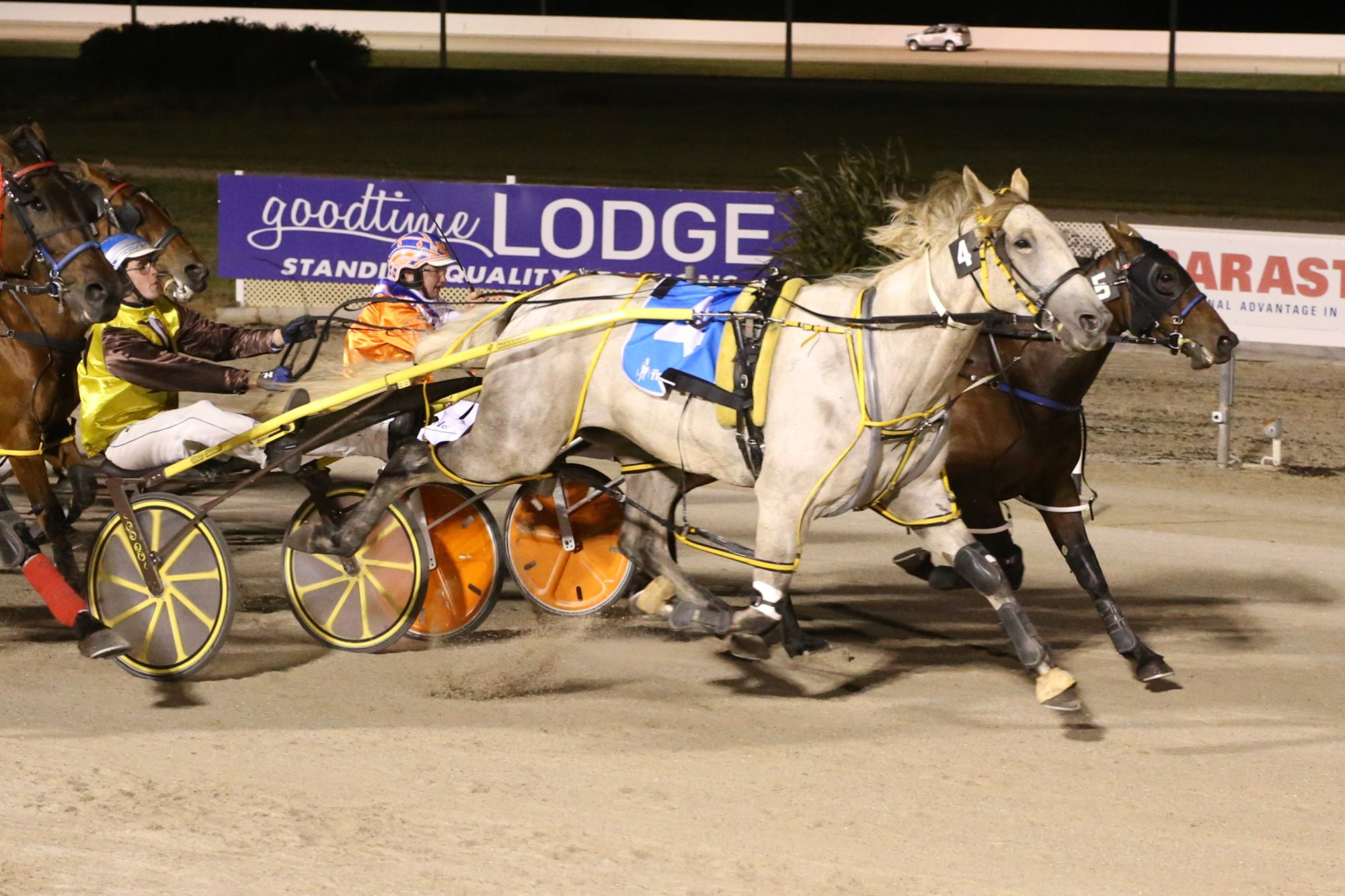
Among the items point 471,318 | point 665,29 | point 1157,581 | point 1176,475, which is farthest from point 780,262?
point 665,29

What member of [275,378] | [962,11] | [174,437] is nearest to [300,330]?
[275,378]

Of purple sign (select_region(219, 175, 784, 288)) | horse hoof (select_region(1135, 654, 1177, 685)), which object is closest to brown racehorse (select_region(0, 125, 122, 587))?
horse hoof (select_region(1135, 654, 1177, 685))

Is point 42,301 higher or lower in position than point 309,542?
higher

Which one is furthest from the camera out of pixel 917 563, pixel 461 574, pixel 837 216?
pixel 837 216

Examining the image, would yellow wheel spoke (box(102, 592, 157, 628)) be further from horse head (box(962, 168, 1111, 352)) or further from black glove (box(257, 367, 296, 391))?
horse head (box(962, 168, 1111, 352))

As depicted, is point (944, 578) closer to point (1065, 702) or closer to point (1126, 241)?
point (1126, 241)

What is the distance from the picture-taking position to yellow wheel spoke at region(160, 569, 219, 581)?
5.60 metres

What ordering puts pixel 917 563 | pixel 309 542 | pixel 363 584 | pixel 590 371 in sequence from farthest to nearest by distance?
pixel 917 563, pixel 363 584, pixel 309 542, pixel 590 371

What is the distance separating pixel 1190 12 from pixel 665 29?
1294 cm

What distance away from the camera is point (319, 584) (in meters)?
6.00

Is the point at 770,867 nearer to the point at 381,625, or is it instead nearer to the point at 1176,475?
the point at 381,625

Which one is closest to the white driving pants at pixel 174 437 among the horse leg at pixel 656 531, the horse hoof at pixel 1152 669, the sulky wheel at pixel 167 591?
the sulky wheel at pixel 167 591

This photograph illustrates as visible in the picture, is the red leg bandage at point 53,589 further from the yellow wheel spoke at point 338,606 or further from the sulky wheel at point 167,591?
the yellow wheel spoke at point 338,606

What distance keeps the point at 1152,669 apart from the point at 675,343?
1.86 meters
